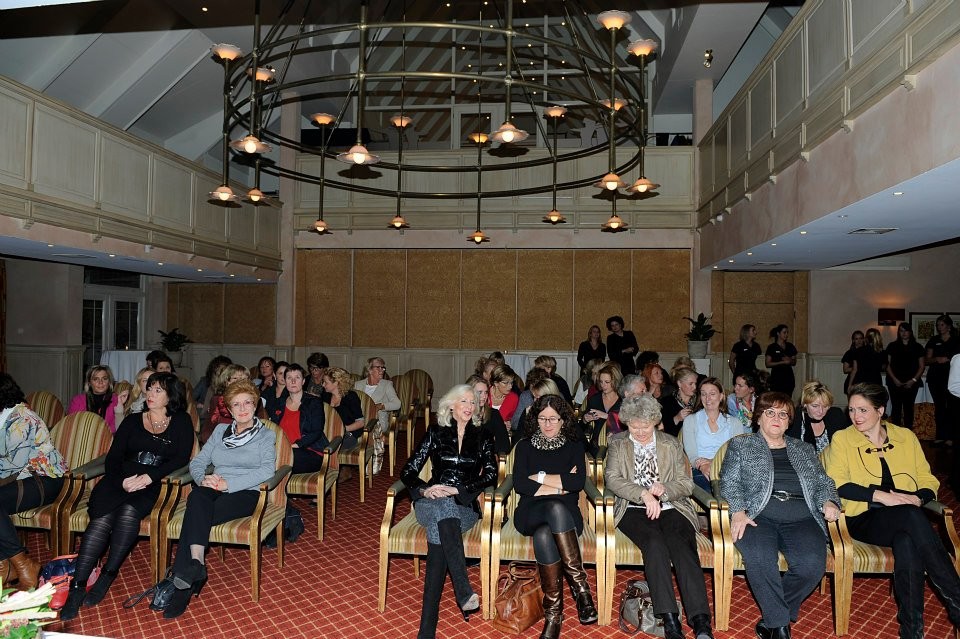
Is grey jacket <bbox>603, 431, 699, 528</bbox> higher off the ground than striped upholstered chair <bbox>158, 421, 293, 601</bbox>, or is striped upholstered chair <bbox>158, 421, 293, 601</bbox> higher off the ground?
grey jacket <bbox>603, 431, 699, 528</bbox>

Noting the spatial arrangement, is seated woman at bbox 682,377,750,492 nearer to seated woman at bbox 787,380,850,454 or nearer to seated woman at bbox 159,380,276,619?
seated woman at bbox 787,380,850,454

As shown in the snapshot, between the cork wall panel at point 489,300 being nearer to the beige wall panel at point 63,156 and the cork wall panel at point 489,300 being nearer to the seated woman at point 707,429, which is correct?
the beige wall panel at point 63,156

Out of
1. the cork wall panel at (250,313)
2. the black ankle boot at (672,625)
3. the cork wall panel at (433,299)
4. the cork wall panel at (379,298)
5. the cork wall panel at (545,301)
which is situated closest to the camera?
the black ankle boot at (672,625)

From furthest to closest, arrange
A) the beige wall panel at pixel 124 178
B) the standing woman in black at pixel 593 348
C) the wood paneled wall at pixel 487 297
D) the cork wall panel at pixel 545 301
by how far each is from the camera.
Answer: the cork wall panel at pixel 545 301
the wood paneled wall at pixel 487 297
the standing woman in black at pixel 593 348
the beige wall panel at pixel 124 178

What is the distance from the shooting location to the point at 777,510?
3.62 m

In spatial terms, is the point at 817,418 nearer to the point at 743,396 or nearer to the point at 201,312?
the point at 743,396

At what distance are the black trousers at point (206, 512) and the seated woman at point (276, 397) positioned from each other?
3.23 feet

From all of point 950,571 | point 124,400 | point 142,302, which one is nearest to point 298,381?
point 124,400

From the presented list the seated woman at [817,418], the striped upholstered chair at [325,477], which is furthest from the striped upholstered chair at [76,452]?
the seated woman at [817,418]

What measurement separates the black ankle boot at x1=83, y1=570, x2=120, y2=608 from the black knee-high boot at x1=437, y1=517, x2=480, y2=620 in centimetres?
196

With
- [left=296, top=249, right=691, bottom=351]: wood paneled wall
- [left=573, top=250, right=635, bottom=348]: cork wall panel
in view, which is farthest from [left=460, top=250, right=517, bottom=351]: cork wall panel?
[left=573, top=250, right=635, bottom=348]: cork wall panel

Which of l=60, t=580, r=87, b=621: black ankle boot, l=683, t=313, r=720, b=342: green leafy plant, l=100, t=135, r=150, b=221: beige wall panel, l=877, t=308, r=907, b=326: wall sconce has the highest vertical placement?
l=100, t=135, r=150, b=221: beige wall panel

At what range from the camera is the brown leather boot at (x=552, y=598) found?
3.37 metres

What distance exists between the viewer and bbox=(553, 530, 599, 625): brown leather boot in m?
3.54
